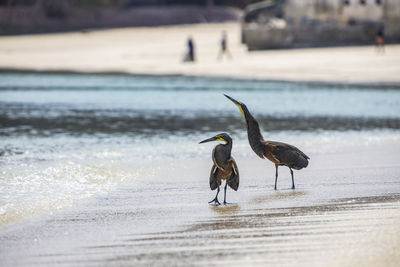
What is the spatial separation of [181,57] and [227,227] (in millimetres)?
40928

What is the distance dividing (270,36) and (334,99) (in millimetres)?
23014

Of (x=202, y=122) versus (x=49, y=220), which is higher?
(x=49, y=220)

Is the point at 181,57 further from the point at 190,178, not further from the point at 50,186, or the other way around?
the point at 50,186

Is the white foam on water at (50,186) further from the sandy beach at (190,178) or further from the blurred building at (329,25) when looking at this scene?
the blurred building at (329,25)

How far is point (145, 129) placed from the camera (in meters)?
16.7

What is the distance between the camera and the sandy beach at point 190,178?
20.2 ft

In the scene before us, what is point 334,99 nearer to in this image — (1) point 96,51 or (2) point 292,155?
(2) point 292,155

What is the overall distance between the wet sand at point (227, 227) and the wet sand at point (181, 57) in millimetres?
21345

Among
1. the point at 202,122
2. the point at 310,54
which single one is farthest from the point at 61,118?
the point at 310,54

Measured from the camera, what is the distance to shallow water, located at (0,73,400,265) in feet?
22.1

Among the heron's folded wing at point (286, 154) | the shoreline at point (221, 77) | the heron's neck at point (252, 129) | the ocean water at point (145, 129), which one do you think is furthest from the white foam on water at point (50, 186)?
the shoreline at point (221, 77)

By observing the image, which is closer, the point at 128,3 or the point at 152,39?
the point at 152,39

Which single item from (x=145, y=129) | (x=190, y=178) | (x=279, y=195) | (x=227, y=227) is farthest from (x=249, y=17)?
(x=227, y=227)

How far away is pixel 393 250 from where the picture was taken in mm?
5824
